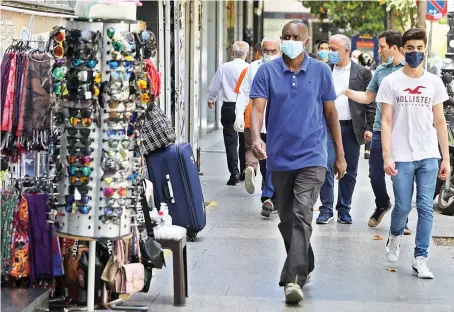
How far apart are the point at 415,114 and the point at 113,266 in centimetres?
266

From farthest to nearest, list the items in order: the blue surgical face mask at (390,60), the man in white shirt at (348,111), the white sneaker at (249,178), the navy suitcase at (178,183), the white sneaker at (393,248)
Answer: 1. the white sneaker at (249,178)
2. the man in white shirt at (348,111)
3. the blue surgical face mask at (390,60)
4. the navy suitcase at (178,183)
5. the white sneaker at (393,248)

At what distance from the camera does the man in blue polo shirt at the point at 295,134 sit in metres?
7.13

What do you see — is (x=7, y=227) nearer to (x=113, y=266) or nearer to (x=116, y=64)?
(x=113, y=266)

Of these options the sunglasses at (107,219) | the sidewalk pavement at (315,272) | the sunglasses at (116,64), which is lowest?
the sidewalk pavement at (315,272)

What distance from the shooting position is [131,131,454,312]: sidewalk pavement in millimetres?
7137

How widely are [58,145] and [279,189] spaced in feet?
5.80

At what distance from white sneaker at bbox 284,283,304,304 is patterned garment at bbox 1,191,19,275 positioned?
185 cm

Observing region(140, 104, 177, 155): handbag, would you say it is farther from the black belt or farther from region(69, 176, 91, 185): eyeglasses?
the black belt

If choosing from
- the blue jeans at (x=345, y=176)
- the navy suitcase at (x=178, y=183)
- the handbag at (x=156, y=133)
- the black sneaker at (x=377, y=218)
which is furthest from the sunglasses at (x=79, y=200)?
the black sneaker at (x=377, y=218)

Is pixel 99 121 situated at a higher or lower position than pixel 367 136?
higher

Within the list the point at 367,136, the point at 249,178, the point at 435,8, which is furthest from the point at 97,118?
the point at 435,8

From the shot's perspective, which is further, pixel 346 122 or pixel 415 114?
pixel 346 122

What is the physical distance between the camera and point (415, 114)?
782cm

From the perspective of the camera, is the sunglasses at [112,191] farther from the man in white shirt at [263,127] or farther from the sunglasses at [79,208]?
the man in white shirt at [263,127]
